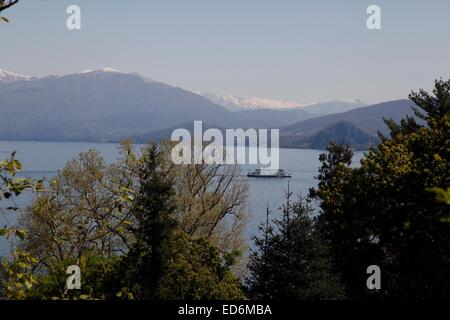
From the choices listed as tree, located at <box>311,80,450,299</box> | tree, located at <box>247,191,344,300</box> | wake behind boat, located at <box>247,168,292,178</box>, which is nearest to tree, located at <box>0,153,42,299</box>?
tree, located at <box>247,191,344,300</box>

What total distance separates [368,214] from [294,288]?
284 inches

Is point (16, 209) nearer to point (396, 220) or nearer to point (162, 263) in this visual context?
point (162, 263)

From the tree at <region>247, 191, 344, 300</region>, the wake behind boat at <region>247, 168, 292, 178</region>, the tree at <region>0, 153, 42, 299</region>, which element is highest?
the tree at <region>0, 153, 42, 299</region>

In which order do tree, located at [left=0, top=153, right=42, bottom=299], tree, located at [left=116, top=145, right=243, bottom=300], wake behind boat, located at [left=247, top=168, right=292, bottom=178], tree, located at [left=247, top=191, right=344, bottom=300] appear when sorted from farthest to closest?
wake behind boat, located at [left=247, top=168, right=292, bottom=178] → tree, located at [left=247, top=191, right=344, bottom=300] → tree, located at [left=116, top=145, right=243, bottom=300] → tree, located at [left=0, top=153, right=42, bottom=299]

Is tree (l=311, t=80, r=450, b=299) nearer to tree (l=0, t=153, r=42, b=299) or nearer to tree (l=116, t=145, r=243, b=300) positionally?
tree (l=116, t=145, r=243, b=300)

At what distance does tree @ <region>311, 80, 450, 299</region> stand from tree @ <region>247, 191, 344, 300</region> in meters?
3.06

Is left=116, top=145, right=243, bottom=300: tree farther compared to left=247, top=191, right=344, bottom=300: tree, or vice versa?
left=247, top=191, right=344, bottom=300: tree

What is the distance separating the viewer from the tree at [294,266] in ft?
76.8

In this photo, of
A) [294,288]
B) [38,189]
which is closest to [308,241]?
[294,288]

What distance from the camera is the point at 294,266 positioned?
79.7ft

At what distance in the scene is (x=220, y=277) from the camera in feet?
87.4

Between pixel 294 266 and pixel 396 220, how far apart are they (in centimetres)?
670

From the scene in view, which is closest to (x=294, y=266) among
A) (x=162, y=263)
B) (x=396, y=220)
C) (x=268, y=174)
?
(x=162, y=263)

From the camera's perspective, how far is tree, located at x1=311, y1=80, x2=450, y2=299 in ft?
84.0
